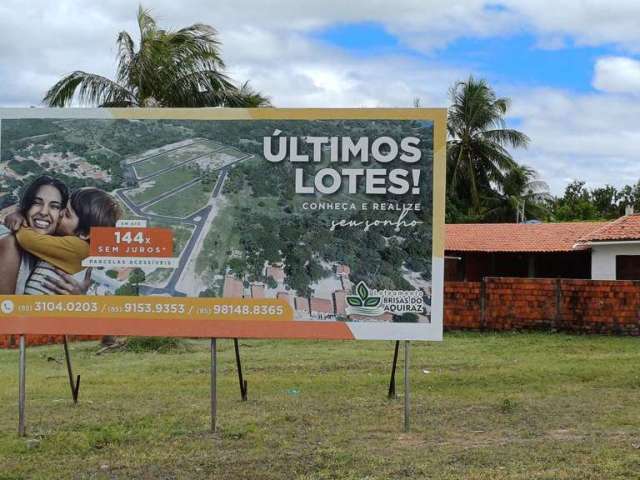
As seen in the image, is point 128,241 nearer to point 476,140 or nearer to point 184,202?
point 184,202

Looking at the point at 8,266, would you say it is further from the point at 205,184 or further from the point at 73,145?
the point at 205,184

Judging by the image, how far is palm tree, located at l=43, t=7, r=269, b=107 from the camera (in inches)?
776

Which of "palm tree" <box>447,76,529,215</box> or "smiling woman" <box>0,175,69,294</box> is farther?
"palm tree" <box>447,76,529,215</box>

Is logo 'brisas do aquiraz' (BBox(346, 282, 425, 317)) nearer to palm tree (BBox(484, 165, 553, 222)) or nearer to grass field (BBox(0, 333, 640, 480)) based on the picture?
grass field (BBox(0, 333, 640, 480))

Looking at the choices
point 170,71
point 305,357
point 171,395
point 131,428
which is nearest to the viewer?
point 131,428

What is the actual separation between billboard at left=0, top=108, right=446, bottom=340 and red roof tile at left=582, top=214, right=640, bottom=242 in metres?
17.4

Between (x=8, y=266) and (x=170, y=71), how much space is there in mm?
12908

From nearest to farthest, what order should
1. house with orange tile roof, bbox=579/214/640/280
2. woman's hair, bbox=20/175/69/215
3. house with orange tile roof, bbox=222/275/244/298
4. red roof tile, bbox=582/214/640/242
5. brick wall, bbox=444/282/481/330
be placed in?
house with orange tile roof, bbox=222/275/244/298 < woman's hair, bbox=20/175/69/215 < brick wall, bbox=444/282/481/330 < red roof tile, bbox=582/214/640/242 < house with orange tile roof, bbox=579/214/640/280

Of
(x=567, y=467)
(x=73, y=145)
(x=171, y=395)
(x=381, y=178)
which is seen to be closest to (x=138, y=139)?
(x=73, y=145)

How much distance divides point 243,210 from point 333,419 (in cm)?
240

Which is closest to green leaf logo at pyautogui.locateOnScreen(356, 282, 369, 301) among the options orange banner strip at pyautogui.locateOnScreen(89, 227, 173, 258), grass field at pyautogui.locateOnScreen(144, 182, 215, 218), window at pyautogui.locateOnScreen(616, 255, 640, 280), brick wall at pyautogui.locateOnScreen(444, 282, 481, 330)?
grass field at pyautogui.locateOnScreen(144, 182, 215, 218)

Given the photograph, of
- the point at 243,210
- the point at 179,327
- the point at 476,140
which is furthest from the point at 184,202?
the point at 476,140

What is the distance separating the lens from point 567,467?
6.27 metres

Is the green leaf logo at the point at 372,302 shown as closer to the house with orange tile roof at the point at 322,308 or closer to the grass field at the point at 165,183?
the house with orange tile roof at the point at 322,308
